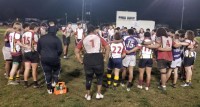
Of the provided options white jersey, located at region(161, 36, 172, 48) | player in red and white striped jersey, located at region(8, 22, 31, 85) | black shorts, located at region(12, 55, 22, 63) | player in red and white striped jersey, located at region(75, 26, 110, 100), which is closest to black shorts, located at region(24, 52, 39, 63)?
player in red and white striped jersey, located at region(8, 22, 31, 85)

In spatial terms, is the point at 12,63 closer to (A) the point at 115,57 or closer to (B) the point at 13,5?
(A) the point at 115,57

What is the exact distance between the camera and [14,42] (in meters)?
10.0

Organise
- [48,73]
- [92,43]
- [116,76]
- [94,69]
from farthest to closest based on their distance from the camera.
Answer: [116,76] < [48,73] < [94,69] < [92,43]

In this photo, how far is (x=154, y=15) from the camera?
7694 cm

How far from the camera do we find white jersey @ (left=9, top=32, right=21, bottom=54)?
9.89m

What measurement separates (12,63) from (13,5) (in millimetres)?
78007

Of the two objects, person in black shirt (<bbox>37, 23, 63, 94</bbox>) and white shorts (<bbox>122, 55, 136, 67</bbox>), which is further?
white shorts (<bbox>122, 55, 136, 67</bbox>)

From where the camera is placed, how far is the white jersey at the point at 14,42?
989 cm

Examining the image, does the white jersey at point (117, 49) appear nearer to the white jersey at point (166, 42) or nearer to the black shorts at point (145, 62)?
the black shorts at point (145, 62)

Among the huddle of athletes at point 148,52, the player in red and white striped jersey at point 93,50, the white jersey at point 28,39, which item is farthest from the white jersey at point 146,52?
the white jersey at point 28,39

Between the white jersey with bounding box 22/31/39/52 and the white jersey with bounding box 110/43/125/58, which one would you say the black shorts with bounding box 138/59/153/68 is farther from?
the white jersey with bounding box 22/31/39/52

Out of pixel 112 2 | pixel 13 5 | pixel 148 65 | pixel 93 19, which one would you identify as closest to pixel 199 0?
pixel 112 2

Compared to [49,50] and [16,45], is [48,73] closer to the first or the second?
[49,50]

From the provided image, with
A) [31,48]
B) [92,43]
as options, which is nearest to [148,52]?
[92,43]
